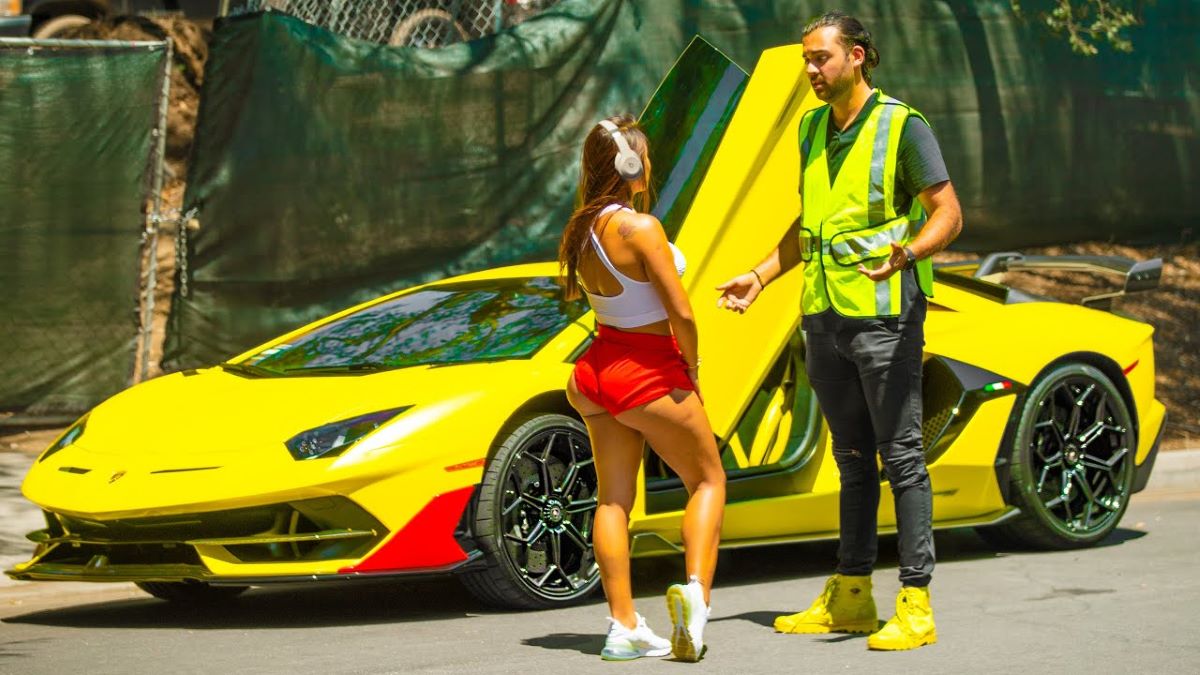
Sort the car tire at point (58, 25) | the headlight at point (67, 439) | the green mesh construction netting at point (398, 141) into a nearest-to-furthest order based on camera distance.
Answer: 1. the headlight at point (67, 439)
2. the green mesh construction netting at point (398, 141)
3. the car tire at point (58, 25)

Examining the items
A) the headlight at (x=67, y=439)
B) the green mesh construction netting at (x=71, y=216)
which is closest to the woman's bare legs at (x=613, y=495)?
the headlight at (x=67, y=439)

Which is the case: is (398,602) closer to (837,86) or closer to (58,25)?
(837,86)

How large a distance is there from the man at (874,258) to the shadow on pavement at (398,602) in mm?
725

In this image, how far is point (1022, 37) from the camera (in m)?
12.3

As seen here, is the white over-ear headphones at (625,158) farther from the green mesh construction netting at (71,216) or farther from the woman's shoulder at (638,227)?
the green mesh construction netting at (71,216)

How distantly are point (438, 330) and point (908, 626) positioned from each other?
7.51ft

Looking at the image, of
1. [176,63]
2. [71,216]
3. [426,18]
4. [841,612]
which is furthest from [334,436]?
[176,63]

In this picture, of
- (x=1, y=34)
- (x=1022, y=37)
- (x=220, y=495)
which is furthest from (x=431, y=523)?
(x=1, y=34)

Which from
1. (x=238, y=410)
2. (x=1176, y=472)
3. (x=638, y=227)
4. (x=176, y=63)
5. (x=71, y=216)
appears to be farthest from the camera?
(x=176, y=63)

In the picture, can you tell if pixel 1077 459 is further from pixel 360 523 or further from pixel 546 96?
pixel 546 96

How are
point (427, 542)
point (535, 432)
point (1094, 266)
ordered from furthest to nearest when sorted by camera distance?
point (1094, 266) → point (535, 432) → point (427, 542)

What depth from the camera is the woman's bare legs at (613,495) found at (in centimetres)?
538

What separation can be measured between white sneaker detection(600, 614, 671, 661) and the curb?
197 inches

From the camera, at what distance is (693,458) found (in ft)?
17.8
